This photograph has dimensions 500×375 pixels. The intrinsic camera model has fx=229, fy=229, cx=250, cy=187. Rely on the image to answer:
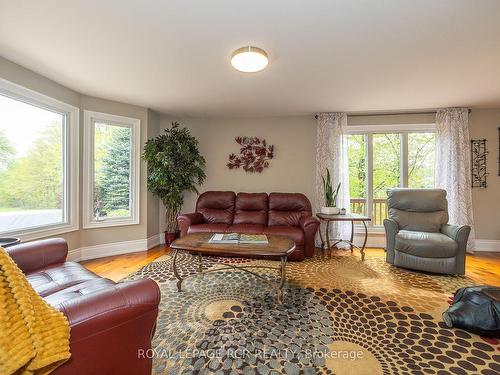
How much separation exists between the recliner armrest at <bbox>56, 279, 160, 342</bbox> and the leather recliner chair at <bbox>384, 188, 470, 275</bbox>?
2997mm

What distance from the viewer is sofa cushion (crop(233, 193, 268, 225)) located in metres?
3.78

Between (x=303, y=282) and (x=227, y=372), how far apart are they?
1.38m

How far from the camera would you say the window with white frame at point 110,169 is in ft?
11.0

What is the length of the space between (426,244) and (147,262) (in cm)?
356

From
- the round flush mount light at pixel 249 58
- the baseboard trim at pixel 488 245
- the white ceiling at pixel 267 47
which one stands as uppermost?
the white ceiling at pixel 267 47

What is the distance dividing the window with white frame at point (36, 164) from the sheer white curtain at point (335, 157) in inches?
148

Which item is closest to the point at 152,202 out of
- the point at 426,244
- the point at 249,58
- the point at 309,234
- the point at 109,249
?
the point at 109,249

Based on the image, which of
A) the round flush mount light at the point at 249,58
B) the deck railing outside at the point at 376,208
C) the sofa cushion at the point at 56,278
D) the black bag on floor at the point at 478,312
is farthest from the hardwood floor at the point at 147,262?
the round flush mount light at the point at 249,58

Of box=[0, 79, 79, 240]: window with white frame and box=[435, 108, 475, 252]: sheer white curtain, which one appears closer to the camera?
box=[0, 79, 79, 240]: window with white frame

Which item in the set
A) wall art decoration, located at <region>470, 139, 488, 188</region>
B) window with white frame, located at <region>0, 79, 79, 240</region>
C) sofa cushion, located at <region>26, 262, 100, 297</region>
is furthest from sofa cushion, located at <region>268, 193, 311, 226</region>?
window with white frame, located at <region>0, 79, 79, 240</region>

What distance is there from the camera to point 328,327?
1.77 m

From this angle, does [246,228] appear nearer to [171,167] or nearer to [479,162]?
[171,167]

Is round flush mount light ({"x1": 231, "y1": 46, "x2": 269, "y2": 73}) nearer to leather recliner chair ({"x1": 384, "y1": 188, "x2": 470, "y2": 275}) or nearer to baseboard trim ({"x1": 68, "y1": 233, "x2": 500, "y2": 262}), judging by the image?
leather recliner chair ({"x1": 384, "y1": 188, "x2": 470, "y2": 275})

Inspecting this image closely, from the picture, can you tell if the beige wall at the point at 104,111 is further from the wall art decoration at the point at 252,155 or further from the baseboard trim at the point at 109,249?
the wall art decoration at the point at 252,155
